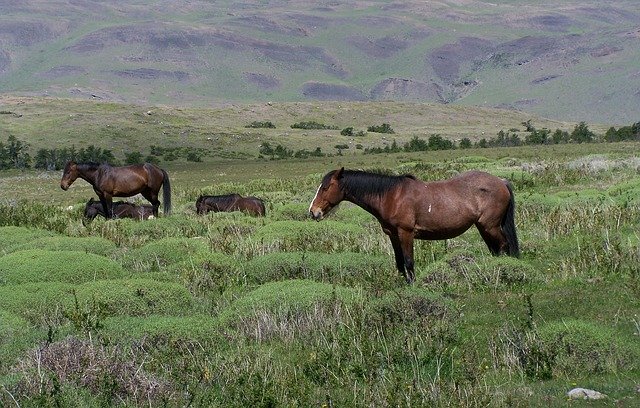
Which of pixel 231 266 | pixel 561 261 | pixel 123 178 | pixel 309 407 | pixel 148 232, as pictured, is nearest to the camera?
pixel 309 407

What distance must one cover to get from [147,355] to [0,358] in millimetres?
1600

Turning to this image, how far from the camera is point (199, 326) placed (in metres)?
8.98

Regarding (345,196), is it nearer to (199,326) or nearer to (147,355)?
(199,326)

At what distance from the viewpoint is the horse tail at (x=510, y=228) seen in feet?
42.2

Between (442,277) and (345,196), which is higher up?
(345,196)

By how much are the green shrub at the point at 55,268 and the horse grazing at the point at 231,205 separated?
992cm

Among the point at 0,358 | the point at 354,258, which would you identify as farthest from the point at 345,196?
the point at 0,358

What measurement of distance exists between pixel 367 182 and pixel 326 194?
72 centimetres

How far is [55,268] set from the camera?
1238 cm

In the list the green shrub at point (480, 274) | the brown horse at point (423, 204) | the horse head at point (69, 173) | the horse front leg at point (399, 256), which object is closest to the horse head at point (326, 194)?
the brown horse at point (423, 204)

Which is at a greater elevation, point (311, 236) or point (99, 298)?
point (99, 298)

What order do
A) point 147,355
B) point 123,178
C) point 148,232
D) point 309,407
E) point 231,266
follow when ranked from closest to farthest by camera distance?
point 309,407
point 147,355
point 231,266
point 148,232
point 123,178

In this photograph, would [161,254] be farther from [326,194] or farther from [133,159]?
[133,159]

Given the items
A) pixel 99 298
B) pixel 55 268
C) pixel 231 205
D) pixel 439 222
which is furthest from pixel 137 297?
pixel 231 205
